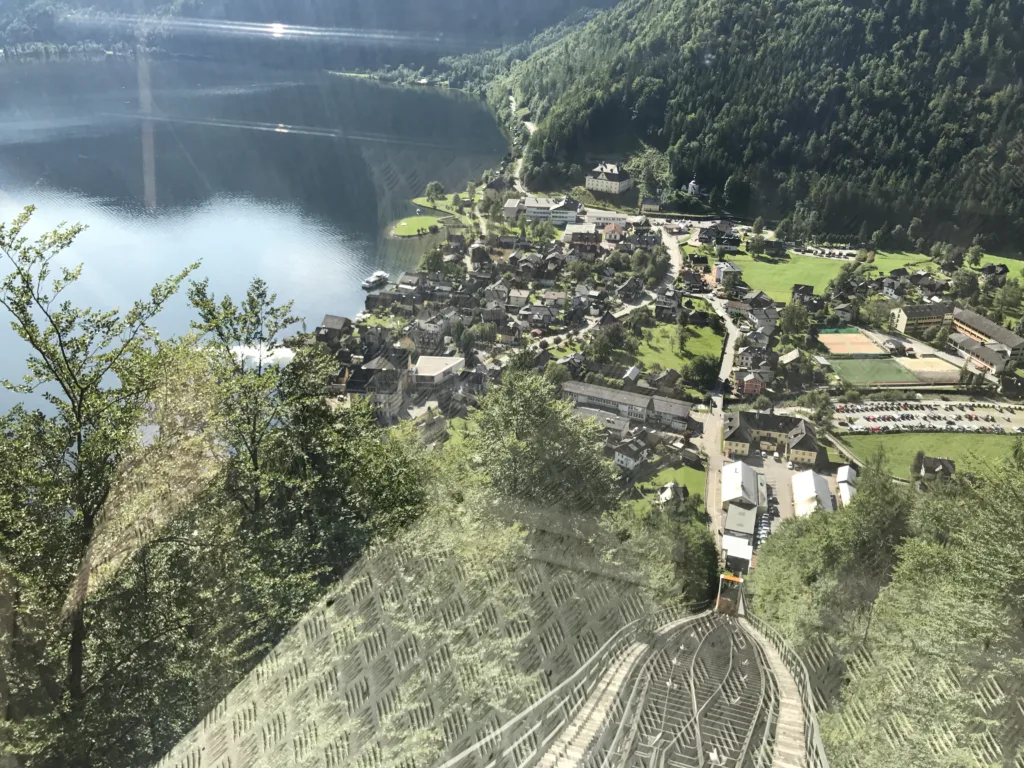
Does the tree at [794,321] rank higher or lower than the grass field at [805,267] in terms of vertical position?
higher

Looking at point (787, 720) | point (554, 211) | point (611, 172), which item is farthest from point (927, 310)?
point (787, 720)

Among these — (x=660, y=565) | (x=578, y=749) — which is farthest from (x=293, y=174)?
(x=578, y=749)

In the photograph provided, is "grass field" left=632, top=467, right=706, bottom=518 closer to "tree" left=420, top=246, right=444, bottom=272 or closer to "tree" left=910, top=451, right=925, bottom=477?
"tree" left=910, top=451, right=925, bottom=477

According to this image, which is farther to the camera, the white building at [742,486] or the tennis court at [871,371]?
the tennis court at [871,371]

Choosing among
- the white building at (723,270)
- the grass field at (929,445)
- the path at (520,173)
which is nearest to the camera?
the grass field at (929,445)

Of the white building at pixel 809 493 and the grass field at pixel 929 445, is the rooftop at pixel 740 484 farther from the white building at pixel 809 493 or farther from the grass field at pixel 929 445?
the grass field at pixel 929 445

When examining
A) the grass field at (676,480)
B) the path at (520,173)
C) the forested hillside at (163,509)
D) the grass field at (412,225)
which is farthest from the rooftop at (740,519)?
the path at (520,173)

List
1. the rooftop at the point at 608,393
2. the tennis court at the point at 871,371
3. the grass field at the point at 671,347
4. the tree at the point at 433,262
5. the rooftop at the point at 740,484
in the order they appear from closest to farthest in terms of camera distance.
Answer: the rooftop at the point at 740,484 → the rooftop at the point at 608,393 → the grass field at the point at 671,347 → the tennis court at the point at 871,371 → the tree at the point at 433,262

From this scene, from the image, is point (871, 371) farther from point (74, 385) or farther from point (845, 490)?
point (74, 385)
